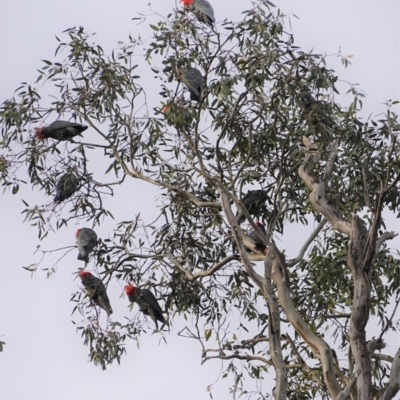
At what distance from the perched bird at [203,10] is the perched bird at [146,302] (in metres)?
2.11

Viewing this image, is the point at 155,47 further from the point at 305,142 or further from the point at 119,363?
the point at 119,363

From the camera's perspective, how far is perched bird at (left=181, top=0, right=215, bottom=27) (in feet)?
30.0

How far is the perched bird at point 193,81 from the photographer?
9.23m

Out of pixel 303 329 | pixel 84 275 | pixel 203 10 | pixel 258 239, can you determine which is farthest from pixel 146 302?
pixel 203 10

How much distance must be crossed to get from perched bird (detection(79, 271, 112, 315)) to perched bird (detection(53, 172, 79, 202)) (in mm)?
596

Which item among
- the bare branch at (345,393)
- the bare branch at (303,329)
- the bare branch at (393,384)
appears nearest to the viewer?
the bare branch at (345,393)

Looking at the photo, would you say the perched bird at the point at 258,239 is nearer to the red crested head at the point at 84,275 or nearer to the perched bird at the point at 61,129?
the red crested head at the point at 84,275

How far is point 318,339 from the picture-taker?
9211 mm

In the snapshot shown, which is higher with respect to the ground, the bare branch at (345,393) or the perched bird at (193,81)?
the perched bird at (193,81)

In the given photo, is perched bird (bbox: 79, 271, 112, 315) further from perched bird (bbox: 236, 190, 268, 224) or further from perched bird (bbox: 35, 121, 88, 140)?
perched bird (bbox: 236, 190, 268, 224)

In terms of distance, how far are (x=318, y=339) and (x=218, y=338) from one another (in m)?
0.86

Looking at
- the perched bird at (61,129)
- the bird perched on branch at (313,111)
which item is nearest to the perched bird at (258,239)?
the bird perched on branch at (313,111)

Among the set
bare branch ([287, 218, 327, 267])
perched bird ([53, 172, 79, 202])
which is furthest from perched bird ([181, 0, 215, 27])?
bare branch ([287, 218, 327, 267])

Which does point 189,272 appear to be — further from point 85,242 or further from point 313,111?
point 313,111
